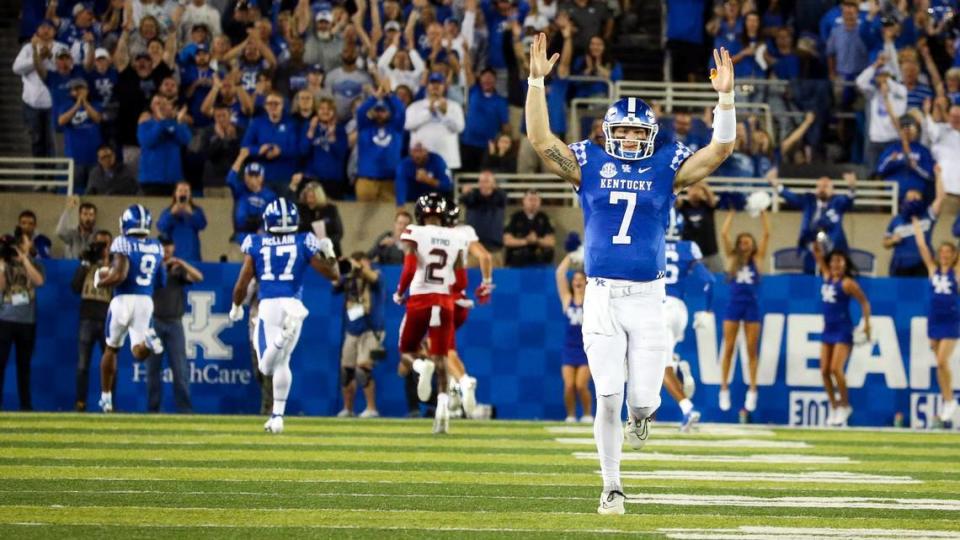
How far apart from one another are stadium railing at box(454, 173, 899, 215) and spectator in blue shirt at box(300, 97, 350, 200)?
1.32 metres

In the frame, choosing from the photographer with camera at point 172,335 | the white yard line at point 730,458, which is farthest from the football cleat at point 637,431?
the photographer with camera at point 172,335

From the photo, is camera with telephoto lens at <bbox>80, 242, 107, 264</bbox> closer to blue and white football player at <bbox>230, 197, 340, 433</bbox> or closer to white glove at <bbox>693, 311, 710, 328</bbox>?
blue and white football player at <bbox>230, 197, 340, 433</bbox>

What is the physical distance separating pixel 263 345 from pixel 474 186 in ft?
16.1

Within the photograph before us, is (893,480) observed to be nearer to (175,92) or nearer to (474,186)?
(474,186)

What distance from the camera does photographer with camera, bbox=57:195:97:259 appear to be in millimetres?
18641

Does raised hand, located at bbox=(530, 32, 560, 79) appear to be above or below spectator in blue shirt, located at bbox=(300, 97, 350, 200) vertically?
above

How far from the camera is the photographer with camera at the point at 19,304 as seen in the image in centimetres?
1772

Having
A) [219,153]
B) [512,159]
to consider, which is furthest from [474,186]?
[219,153]

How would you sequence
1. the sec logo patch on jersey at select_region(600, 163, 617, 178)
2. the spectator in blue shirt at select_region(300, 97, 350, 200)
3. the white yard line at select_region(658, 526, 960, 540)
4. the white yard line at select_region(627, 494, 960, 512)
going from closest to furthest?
the white yard line at select_region(658, 526, 960, 540) < the sec logo patch on jersey at select_region(600, 163, 617, 178) < the white yard line at select_region(627, 494, 960, 512) < the spectator in blue shirt at select_region(300, 97, 350, 200)

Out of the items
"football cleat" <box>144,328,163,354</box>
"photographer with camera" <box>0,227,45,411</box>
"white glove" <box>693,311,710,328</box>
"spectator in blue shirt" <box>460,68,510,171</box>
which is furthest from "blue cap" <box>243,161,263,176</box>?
"white glove" <box>693,311,710,328</box>

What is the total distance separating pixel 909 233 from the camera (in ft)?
62.6

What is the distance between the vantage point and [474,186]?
18859mm

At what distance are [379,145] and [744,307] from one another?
4.23m

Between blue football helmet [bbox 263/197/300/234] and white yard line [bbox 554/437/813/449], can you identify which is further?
blue football helmet [bbox 263/197/300/234]
